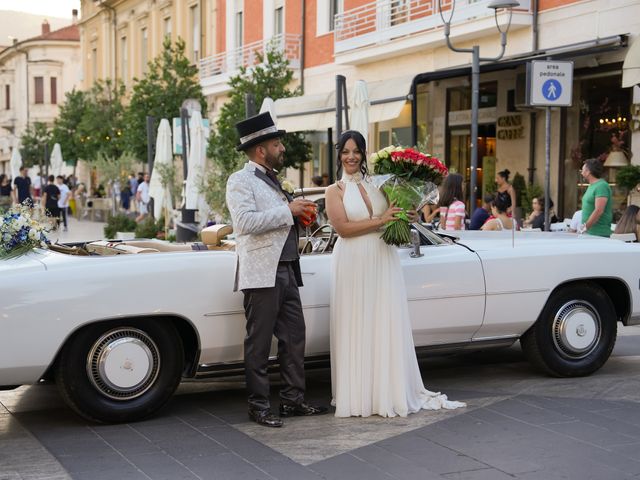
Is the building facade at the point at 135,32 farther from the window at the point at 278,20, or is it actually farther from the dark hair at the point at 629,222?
the dark hair at the point at 629,222

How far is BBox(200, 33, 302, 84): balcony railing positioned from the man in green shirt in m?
14.4

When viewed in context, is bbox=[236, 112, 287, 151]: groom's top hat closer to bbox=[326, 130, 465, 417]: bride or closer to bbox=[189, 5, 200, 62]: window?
bbox=[326, 130, 465, 417]: bride

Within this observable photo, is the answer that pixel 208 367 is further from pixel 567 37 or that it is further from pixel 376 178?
pixel 567 37

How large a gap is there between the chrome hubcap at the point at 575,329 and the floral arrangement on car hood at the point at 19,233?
3.64m

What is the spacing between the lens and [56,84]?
2709 inches

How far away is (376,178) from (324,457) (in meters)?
1.84

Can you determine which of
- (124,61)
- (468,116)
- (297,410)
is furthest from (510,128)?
(124,61)

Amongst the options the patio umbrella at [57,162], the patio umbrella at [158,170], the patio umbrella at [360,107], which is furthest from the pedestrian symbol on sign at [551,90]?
the patio umbrella at [57,162]

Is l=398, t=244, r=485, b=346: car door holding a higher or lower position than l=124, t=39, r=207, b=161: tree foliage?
lower

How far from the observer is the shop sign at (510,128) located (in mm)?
18938

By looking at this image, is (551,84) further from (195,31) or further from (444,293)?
(195,31)

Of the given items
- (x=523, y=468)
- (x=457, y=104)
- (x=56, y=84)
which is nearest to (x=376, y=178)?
(x=523, y=468)

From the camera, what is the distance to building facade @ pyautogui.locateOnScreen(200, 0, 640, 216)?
1619cm

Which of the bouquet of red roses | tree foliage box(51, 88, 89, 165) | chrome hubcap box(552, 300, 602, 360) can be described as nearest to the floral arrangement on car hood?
the bouquet of red roses
